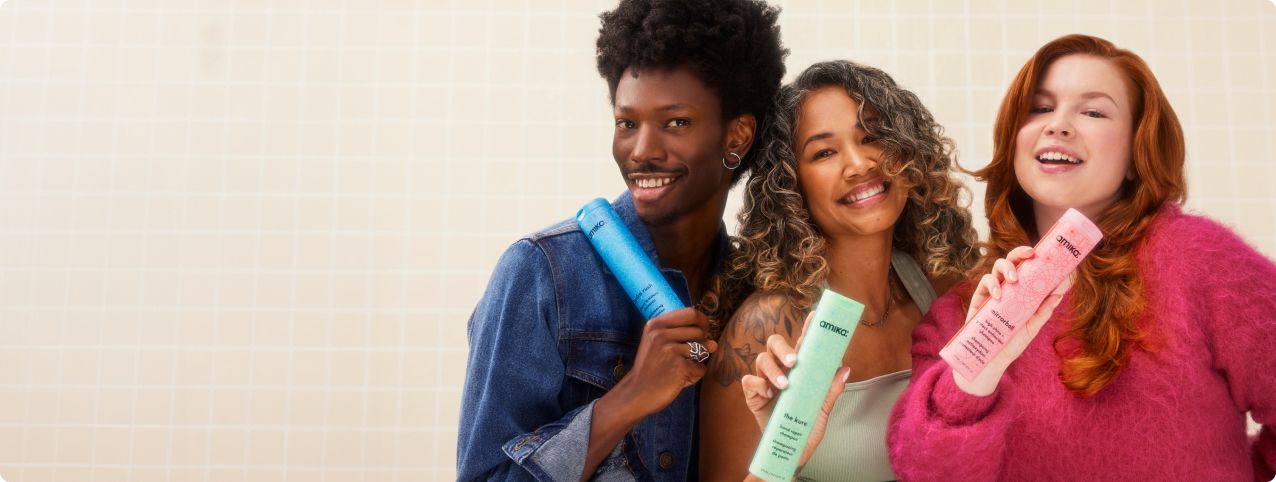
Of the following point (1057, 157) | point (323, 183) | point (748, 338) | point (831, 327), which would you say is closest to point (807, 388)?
point (831, 327)

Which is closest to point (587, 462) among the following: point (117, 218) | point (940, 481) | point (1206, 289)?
point (940, 481)

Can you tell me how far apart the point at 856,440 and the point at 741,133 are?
47cm

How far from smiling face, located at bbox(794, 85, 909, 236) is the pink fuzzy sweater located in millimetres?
271

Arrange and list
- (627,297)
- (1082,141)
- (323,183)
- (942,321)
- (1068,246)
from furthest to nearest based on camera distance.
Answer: (323,183)
(627,297)
(942,321)
(1082,141)
(1068,246)

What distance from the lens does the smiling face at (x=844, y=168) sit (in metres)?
1.41

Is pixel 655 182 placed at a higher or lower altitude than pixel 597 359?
higher

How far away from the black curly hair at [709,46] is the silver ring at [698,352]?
34 cm

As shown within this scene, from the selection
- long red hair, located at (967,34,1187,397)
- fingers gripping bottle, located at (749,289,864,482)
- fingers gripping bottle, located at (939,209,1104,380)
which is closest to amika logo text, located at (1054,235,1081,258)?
fingers gripping bottle, located at (939,209,1104,380)

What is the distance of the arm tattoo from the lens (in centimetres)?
139

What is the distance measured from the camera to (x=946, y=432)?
3.90 ft

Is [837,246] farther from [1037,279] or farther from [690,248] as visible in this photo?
[1037,279]

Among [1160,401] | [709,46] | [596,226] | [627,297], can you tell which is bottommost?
[1160,401]

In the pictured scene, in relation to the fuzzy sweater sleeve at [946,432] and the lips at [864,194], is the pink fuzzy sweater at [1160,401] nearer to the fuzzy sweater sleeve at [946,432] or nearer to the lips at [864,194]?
the fuzzy sweater sleeve at [946,432]

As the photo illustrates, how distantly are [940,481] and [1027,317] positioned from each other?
0.22 metres
